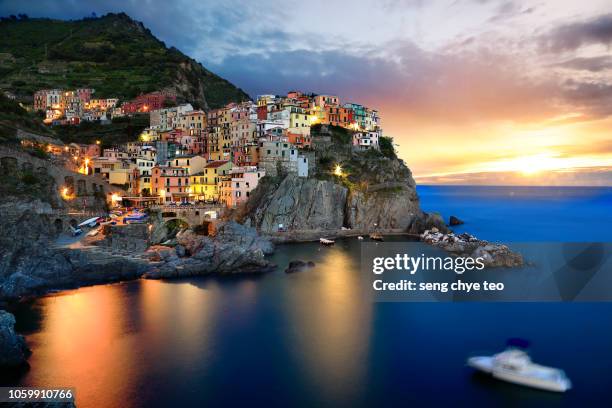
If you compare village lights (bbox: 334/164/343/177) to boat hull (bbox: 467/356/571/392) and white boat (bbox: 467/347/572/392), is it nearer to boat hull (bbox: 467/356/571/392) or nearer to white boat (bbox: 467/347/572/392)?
boat hull (bbox: 467/356/571/392)

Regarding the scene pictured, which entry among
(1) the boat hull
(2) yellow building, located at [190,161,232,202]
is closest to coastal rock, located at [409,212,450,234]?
(2) yellow building, located at [190,161,232,202]

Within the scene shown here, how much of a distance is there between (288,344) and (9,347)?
11.7m

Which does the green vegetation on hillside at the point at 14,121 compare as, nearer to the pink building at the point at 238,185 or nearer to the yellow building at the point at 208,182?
the yellow building at the point at 208,182

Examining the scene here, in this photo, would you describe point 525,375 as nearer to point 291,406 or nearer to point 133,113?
point 291,406

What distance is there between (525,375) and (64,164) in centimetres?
4442

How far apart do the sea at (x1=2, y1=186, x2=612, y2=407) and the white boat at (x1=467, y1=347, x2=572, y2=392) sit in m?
0.29

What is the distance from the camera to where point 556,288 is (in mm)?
30656

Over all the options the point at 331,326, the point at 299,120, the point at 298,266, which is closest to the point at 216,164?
the point at 299,120

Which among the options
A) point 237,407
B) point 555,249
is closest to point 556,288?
point 555,249

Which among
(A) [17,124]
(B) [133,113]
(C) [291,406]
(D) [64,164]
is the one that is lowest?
(C) [291,406]

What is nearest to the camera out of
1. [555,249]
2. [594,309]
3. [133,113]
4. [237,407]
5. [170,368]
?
[237,407]

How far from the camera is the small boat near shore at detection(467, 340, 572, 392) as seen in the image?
55.4 feet

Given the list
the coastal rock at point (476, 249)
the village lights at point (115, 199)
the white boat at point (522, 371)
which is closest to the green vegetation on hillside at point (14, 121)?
the village lights at point (115, 199)

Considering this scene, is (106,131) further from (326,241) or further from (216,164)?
(326,241)
